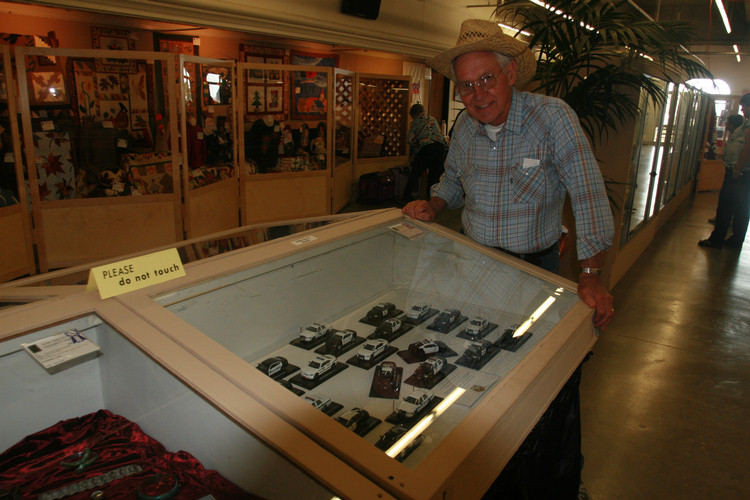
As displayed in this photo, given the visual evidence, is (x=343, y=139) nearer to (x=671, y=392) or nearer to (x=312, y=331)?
(x=671, y=392)

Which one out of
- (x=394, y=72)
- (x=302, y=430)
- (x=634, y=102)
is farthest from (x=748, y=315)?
(x=394, y=72)

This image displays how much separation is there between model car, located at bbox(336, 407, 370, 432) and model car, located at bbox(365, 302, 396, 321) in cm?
54

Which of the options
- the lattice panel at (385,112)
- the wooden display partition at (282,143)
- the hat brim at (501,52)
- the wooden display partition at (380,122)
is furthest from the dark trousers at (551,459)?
the lattice panel at (385,112)

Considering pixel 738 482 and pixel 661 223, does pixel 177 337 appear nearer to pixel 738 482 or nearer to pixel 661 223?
pixel 738 482

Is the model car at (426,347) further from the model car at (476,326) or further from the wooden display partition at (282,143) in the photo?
the wooden display partition at (282,143)

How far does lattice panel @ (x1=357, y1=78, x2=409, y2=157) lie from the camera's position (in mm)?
7137

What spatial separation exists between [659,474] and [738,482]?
1.03 ft

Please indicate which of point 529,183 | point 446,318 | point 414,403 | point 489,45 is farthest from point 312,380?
point 489,45

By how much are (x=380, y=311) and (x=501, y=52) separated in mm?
903

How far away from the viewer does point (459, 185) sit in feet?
6.68

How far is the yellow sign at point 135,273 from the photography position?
3.59ft

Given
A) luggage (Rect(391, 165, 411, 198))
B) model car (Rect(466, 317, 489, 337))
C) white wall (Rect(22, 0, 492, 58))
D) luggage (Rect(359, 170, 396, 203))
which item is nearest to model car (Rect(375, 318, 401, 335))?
model car (Rect(466, 317, 489, 337))

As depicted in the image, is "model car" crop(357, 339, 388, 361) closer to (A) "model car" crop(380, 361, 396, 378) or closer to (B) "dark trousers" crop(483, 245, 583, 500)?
(A) "model car" crop(380, 361, 396, 378)

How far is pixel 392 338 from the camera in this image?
146 centimetres
